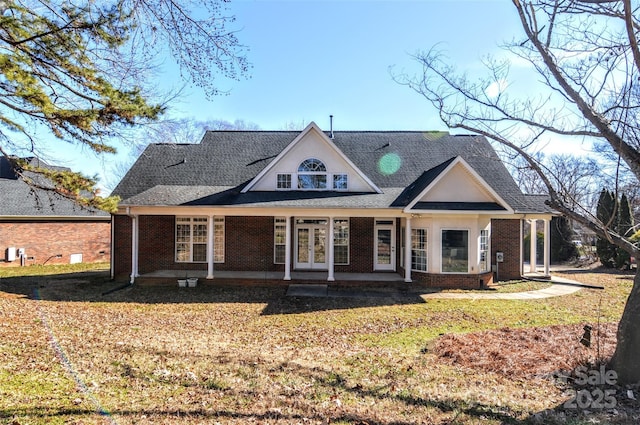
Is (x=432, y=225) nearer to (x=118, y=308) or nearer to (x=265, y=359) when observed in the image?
(x=265, y=359)

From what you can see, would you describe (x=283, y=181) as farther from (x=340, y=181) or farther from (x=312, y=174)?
(x=340, y=181)

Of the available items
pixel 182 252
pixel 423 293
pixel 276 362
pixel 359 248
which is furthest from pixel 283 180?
pixel 276 362

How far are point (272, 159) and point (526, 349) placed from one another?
1387 centimetres

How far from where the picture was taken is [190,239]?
54.0ft

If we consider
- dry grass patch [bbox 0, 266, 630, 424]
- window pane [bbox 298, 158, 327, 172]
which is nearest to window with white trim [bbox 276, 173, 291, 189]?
window pane [bbox 298, 158, 327, 172]

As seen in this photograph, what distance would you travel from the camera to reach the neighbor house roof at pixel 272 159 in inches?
582

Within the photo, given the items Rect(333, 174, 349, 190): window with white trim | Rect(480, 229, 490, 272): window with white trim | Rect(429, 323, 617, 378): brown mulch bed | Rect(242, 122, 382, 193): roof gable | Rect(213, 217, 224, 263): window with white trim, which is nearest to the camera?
Rect(429, 323, 617, 378): brown mulch bed

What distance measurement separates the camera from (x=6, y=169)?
85.8 ft

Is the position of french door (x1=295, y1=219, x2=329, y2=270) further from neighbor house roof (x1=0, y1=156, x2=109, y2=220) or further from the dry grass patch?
neighbor house roof (x1=0, y1=156, x2=109, y2=220)

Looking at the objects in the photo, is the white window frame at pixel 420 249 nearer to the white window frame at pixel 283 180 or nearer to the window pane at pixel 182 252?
the white window frame at pixel 283 180

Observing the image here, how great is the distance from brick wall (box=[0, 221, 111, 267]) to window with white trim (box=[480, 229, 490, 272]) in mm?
22949

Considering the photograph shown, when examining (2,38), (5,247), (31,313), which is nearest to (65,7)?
(2,38)

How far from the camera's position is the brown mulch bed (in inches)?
233

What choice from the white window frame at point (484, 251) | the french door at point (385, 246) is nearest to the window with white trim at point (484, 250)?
the white window frame at point (484, 251)
